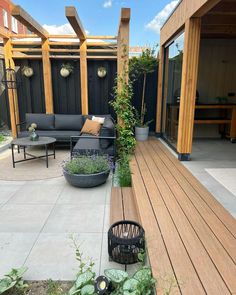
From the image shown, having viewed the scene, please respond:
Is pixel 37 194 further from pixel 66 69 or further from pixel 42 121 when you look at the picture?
pixel 66 69

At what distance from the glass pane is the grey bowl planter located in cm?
204

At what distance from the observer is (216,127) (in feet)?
21.7

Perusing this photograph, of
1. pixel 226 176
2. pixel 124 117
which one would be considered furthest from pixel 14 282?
pixel 124 117

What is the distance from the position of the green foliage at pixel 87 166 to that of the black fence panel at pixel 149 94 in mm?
3103

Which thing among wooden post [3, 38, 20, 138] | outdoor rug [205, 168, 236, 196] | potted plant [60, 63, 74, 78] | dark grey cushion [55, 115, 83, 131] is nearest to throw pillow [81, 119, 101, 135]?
dark grey cushion [55, 115, 83, 131]

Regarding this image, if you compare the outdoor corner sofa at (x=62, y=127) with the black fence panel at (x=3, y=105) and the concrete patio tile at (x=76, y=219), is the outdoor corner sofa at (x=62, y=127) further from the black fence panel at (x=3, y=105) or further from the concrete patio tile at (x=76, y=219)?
the concrete patio tile at (x=76, y=219)

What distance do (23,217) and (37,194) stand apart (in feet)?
2.10

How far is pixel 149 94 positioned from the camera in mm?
6430

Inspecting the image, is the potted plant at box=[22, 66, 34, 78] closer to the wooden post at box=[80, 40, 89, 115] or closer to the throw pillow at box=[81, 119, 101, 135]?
the wooden post at box=[80, 40, 89, 115]

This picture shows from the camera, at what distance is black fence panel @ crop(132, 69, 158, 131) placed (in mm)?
6328

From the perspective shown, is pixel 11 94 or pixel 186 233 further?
pixel 11 94

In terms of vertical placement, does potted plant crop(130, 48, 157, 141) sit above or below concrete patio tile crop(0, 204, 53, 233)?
above

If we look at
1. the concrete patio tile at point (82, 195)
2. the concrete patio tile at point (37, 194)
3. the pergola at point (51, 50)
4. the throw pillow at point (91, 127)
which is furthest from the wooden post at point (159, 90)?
the concrete patio tile at point (37, 194)

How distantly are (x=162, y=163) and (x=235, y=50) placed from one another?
404 centimetres
